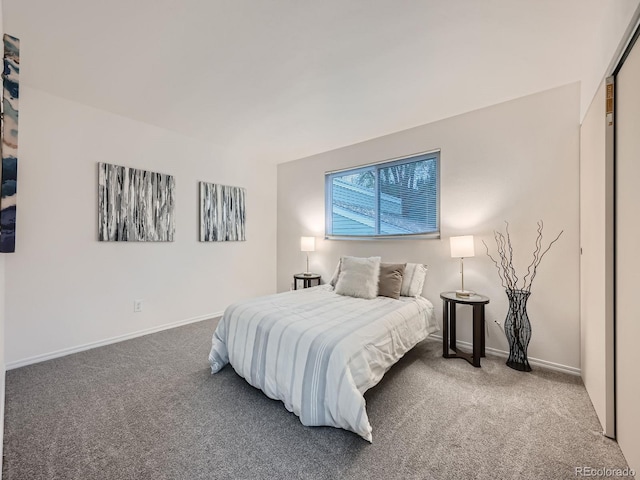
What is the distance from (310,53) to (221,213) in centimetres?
265

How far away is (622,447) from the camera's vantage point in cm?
145

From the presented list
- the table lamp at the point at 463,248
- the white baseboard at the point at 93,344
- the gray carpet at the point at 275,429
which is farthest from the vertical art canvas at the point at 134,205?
the table lamp at the point at 463,248

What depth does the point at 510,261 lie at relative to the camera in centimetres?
267

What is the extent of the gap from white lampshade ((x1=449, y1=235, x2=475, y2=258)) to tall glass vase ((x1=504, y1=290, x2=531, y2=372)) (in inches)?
18.7

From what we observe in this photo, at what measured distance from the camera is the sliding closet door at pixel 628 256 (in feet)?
4.24

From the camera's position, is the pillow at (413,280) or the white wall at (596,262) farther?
the pillow at (413,280)

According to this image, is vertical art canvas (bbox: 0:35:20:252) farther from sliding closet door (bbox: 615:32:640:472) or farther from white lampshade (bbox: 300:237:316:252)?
sliding closet door (bbox: 615:32:640:472)

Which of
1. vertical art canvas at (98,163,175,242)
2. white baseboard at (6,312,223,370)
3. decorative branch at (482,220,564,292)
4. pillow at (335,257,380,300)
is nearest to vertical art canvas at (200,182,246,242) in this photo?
vertical art canvas at (98,163,175,242)

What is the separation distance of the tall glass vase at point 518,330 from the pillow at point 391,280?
980 millimetres

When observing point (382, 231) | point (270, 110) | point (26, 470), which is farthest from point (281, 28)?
point (26, 470)

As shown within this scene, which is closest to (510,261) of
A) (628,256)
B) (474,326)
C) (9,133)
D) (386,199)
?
(474,326)

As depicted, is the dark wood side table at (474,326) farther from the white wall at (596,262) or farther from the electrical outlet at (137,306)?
the electrical outlet at (137,306)

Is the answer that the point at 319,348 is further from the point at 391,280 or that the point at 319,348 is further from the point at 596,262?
the point at 596,262

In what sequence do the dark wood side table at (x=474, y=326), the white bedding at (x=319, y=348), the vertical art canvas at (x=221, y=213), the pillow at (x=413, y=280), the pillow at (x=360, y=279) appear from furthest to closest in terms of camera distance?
1. the vertical art canvas at (x=221, y=213)
2. the pillow at (x=413, y=280)
3. the pillow at (x=360, y=279)
4. the dark wood side table at (x=474, y=326)
5. the white bedding at (x=319, y=348)
